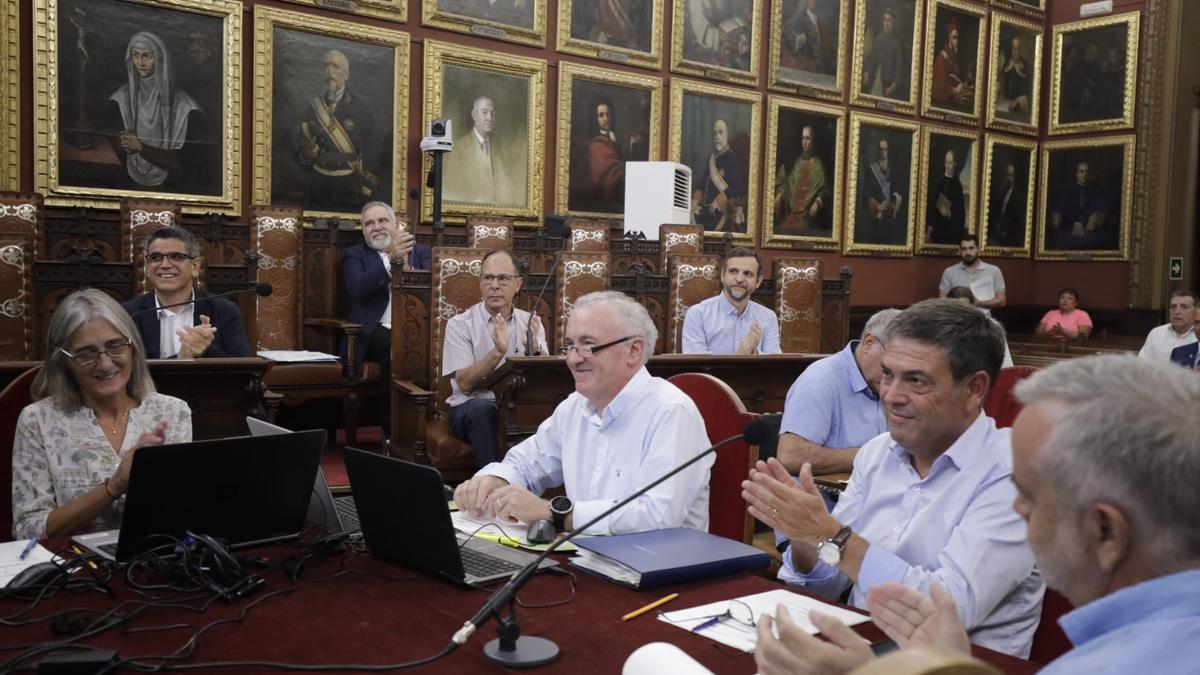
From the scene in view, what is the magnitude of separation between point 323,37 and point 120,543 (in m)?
7.05

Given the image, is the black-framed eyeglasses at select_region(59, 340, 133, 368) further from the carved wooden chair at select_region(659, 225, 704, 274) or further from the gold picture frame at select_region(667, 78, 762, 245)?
the gold picture frame at select_region(667, 78, 762, 245)

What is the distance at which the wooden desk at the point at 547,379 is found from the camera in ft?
16.6

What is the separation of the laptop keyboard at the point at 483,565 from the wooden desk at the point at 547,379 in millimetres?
2907

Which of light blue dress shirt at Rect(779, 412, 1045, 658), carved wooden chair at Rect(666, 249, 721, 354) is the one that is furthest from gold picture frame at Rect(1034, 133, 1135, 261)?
light blue dress shirt at Rect(779, 412, 1045, 658)

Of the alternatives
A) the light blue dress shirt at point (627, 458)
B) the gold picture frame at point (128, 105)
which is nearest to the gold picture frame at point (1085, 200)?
the gold picture frame at point (128, 105)

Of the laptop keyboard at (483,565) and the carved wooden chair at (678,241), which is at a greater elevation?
the carved wooden chair at (678,241)

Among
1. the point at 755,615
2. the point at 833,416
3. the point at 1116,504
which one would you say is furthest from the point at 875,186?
the point at 1116,504

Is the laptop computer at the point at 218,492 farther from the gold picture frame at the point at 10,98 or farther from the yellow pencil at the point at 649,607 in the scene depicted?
the gold picture frame at the point at 10,98

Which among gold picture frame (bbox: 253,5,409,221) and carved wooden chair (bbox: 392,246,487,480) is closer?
carved wooden chair (bbox: 392,246,487,480)

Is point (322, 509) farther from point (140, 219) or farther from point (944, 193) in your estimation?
point (944, 193)

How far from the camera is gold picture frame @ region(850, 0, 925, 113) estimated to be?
39.1 feet

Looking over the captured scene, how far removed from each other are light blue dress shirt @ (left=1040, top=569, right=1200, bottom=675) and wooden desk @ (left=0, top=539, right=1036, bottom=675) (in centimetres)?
60

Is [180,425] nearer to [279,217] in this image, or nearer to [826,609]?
[826,609]

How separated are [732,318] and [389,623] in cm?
535
